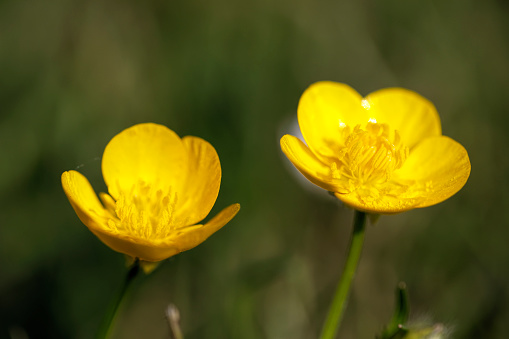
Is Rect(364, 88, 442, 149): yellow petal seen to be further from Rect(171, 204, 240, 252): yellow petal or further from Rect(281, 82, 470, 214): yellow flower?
Rect(171, 204, 240, 252): yellow petal

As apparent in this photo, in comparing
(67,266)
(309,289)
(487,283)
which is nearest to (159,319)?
(67,266)

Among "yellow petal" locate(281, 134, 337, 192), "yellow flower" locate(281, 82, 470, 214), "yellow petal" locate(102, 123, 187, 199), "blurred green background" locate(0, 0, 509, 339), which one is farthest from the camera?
Result: "blurred green background" locate(0, 0, 509, 339)

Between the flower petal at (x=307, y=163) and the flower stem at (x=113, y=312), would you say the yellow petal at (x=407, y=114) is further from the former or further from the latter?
the flower stem at (x=113, y=312)

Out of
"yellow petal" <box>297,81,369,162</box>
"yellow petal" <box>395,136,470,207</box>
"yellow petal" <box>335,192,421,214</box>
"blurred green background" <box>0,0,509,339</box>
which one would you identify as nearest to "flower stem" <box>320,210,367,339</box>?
"yellow petal" <box>335,192,421,214</box>

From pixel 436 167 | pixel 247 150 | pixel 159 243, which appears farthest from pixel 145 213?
pixel 247 150

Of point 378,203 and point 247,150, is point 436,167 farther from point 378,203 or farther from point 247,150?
point 247,150

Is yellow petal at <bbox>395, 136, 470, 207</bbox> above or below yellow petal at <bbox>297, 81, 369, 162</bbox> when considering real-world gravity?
below

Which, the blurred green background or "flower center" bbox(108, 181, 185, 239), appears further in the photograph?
the blurred green background
